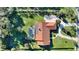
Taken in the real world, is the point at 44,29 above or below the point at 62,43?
above

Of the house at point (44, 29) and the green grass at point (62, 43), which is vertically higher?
the house at point (44, 29)

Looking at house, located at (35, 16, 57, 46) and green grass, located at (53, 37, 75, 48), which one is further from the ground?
house, located at (35, 16, 57, 46)
